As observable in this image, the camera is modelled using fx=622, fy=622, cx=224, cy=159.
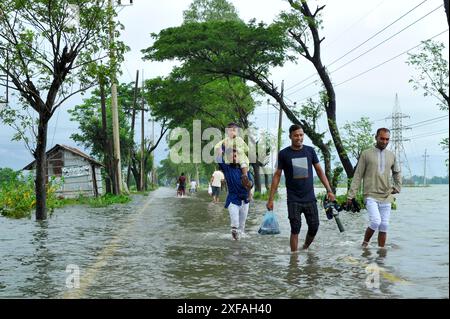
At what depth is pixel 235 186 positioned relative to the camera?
11.9 metres

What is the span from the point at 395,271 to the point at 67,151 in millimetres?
37773

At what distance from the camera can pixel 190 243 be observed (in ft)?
38.4

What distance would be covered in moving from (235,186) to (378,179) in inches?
119

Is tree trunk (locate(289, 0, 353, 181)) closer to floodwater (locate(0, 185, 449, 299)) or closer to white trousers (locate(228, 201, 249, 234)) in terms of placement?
floodwater (locate(0, 185, 449, 299))

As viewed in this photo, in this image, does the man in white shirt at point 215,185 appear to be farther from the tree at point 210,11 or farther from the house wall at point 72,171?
the tree at point 210,11

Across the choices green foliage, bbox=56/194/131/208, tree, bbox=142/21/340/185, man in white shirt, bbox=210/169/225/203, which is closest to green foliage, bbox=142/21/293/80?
tree, bbox=142/21/340/185

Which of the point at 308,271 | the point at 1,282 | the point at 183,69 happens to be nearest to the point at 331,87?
the point at 183,69

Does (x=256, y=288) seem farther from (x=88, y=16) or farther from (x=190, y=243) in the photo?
(x=88, y=16)

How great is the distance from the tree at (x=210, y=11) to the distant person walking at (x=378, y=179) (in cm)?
4167

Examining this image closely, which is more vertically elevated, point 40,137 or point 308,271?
point 40,137

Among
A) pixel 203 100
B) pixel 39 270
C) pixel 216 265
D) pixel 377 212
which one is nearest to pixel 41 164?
pixel 39 270

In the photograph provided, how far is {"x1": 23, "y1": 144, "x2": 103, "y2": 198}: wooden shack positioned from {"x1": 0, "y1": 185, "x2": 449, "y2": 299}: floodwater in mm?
28632

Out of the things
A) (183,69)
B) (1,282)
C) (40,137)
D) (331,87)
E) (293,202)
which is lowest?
(1,282)

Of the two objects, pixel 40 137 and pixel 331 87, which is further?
pixel 331 87
